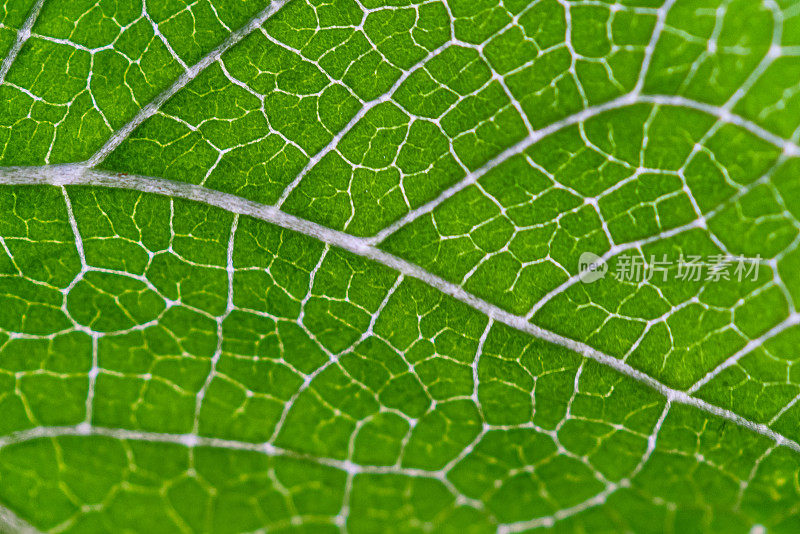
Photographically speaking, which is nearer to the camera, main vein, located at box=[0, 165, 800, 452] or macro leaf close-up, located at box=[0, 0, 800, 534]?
macro leaf close-up, located at box=[0, 0, 800, 534]

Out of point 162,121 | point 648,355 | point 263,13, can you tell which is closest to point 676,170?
point 648,355

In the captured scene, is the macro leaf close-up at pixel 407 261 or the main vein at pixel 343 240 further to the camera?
the main vein at pixel 343 240

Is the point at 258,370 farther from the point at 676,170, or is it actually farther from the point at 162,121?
the point at 676,170

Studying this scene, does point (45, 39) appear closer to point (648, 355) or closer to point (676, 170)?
point (676, 170)

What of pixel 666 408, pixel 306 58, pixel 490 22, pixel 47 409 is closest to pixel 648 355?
pixel 666 408

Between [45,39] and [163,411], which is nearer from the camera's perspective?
[163,411]

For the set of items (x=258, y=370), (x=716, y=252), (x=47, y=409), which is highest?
(x=716, y=252)

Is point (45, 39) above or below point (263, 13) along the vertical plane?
below
